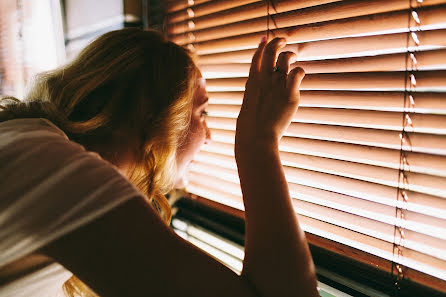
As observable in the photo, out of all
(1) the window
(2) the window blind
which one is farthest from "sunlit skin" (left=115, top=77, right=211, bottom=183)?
(1) the window

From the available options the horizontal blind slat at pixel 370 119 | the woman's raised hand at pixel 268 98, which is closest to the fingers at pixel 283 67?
the woman's raised hand at pixel 268 98

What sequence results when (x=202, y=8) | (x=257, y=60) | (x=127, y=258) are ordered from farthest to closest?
(x=202, y=8) < (x=257, y=60) < (x=127, y=258)

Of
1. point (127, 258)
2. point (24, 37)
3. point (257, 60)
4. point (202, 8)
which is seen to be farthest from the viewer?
point (24, 37)

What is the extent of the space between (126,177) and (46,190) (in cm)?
16

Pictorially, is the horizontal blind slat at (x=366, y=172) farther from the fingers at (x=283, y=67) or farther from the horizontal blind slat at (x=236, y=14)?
the horizontal blind slat at (x=236, y=14)

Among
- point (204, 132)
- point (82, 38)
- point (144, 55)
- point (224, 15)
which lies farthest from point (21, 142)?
point (82, 38)

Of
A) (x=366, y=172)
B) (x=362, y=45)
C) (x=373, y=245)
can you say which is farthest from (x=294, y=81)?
(x=373, y=245)

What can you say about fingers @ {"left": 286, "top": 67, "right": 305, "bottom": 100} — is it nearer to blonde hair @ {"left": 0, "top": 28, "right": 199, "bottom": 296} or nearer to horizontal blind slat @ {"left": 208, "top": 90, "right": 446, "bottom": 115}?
horizontal blind slat @ {"left": 208, "top": 90, "right": 446, "bottom": 115}

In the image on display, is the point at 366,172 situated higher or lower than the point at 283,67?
lower

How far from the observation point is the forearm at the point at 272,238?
576 millimetres

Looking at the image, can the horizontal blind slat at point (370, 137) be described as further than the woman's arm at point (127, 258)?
Yes

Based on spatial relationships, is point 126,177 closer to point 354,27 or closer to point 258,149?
point 258,149

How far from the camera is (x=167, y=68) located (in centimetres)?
85

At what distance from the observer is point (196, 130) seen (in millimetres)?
945
